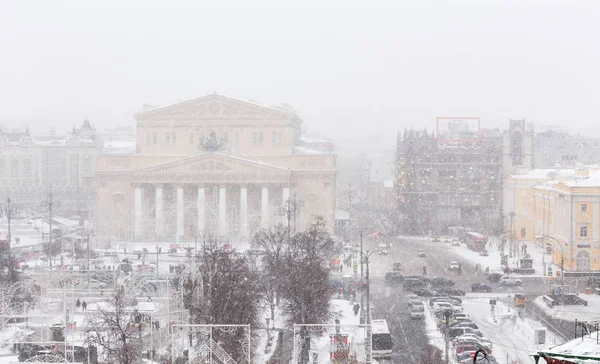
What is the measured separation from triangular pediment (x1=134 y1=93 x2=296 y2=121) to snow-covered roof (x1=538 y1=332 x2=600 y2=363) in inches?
2030

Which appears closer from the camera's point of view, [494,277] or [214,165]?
[494,277]

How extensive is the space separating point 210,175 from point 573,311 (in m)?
29.4

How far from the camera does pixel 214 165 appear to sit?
5634cm

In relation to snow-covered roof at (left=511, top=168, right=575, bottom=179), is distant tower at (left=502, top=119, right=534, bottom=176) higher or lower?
higher

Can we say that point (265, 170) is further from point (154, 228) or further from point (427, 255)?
point (427, 255)

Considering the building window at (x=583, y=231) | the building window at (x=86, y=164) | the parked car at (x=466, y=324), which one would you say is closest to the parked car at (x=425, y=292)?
the parked car at (x=466, y=324)

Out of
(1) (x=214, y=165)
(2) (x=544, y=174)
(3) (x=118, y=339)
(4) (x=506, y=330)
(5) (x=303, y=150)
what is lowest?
(4) (x=506, y=330)

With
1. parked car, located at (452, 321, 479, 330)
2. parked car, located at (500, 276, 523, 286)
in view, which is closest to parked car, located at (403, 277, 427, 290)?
parked car, located at (500, 276, 523, 286)

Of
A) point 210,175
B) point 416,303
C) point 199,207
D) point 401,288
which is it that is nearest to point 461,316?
point 416,303

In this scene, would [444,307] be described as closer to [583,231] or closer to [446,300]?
[446,300]

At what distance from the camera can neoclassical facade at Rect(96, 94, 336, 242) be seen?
5612 cm

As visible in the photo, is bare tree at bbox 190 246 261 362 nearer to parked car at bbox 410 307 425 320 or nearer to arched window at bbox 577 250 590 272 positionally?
parked car at bbox 410 307 425 320

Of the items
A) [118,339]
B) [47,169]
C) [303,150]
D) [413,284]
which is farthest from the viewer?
[47,169]

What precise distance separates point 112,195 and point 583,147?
58458 mm
